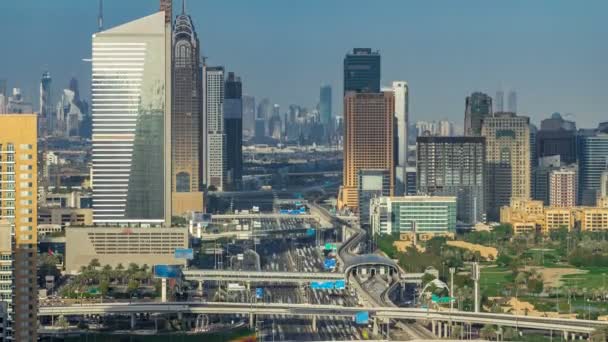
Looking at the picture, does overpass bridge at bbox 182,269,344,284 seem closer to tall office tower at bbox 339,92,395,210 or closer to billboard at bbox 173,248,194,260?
billboard at bbox 173,248,194,260

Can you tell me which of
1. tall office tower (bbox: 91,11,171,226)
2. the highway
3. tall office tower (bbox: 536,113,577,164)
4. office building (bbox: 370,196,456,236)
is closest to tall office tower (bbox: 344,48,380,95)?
tall office tower (bbox: 536,113,577,164)

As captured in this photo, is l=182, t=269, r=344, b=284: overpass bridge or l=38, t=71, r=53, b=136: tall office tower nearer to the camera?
l=182, t=269, r=344, b=284: overpass bridge

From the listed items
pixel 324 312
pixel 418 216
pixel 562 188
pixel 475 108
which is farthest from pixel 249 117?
pixel 324 312

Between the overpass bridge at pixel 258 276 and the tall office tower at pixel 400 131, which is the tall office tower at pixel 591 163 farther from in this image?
the overpass bridge at pixel 258 276

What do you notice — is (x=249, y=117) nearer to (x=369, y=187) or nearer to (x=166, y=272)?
(x=369, y=187)

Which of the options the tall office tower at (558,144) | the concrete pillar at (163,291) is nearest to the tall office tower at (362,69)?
the tall office tower at (558,144)

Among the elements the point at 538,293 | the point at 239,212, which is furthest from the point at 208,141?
the point at 538,293

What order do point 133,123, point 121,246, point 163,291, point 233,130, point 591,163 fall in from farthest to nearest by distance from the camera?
point 233,130 < point 591,163 < point 133,123 < point 121,246 < point 163,291
